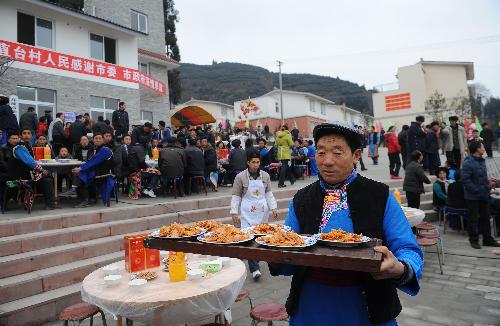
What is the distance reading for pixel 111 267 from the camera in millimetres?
3885

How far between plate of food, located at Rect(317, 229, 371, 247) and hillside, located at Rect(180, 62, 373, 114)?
81.6 meters

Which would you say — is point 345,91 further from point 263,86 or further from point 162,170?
point 162,170

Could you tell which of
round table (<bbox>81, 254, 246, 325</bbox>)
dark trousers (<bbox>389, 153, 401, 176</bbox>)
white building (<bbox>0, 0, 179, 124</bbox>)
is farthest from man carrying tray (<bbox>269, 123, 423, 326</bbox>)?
white building (<bbox>0, 0, 179, 124</bbox>)

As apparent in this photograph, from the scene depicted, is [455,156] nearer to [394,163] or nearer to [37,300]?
[394,163]

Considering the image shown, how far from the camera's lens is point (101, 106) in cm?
1853

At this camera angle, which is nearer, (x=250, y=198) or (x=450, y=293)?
(x=450, y=293)

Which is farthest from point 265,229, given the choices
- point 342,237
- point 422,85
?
point 422,85

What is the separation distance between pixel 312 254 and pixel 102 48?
20623 mm

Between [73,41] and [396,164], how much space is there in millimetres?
17025

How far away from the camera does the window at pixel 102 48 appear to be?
18562 millimetres

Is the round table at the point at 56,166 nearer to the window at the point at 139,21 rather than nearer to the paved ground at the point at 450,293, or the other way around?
the paved ground at the point at 450,293

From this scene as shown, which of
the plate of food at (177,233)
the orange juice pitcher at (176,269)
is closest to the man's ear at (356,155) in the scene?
the plate of food at (177,233)

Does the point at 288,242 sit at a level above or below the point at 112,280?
above

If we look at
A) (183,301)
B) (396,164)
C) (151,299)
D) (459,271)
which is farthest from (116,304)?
(396,164)
